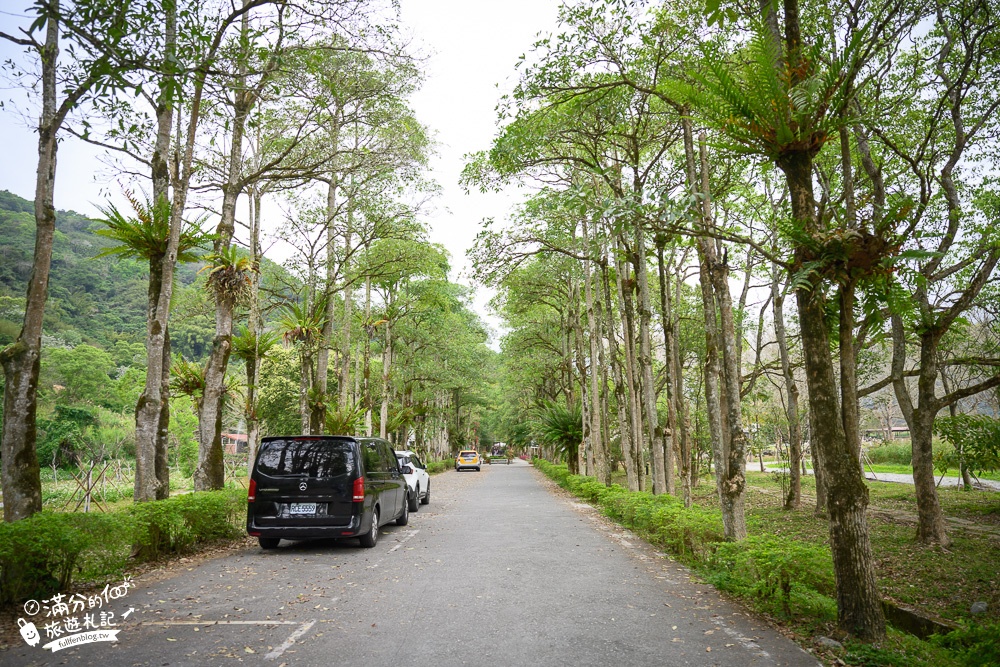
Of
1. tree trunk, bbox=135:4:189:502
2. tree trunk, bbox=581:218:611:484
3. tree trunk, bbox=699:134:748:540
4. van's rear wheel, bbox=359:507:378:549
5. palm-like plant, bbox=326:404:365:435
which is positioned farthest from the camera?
tree trunk, bbox=581:218:611:484

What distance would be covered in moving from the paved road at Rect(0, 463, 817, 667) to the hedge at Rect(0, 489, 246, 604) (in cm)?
52

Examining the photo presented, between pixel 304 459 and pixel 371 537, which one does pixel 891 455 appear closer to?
pixel 371 537

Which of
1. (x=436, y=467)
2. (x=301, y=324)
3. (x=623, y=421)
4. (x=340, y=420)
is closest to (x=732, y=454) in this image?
(x=623, y=421)

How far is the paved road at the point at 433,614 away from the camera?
435cm

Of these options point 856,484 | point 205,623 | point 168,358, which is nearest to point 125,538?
point 205,623

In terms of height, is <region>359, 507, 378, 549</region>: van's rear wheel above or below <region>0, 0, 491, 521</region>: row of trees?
below

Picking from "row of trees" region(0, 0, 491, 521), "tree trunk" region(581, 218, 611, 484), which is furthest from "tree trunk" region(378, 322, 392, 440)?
"tree trunk" region(581, 218, 611, 484)

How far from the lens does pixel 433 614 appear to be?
545cm

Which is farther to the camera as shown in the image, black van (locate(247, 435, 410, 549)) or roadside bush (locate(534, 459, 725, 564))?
black van (locate(247, 435, 410, 549))

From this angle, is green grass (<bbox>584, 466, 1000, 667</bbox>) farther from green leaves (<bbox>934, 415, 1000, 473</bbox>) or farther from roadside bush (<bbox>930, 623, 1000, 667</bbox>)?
green leaves (<bbox>934, 415, 1000, 473</bbox>)

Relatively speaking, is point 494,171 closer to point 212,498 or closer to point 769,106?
point 212,498

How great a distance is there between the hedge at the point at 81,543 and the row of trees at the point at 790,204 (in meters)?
5.81

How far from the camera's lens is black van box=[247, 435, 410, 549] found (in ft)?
28.9

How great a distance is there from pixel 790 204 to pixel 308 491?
7816 millimetres
